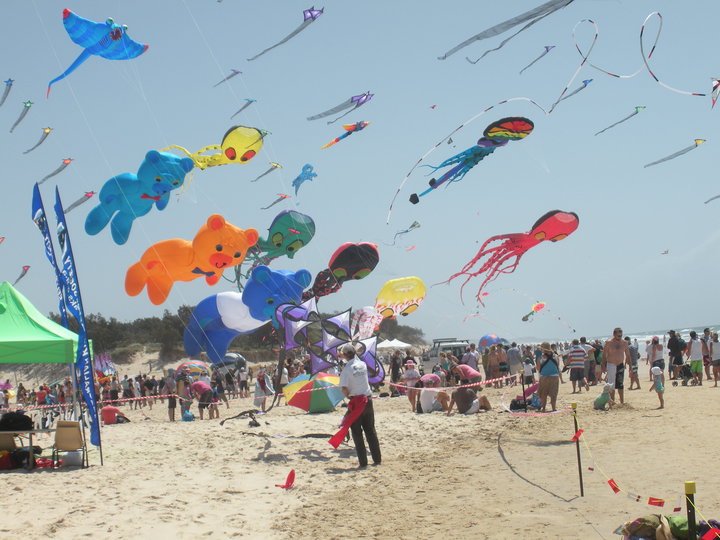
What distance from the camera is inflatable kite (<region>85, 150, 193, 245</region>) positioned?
16.8 m

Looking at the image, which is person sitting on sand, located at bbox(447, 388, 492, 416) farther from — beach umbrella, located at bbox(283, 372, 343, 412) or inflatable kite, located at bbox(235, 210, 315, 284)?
inflatable kite, located at bbox(235, 210, 315, 284)

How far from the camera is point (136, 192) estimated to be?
56.3ft

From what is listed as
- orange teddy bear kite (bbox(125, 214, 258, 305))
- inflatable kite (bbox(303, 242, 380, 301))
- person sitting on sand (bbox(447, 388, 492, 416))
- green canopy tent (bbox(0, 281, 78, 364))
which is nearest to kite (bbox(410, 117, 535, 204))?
person sitting on sand (bbox(447, 388, 492, 416))

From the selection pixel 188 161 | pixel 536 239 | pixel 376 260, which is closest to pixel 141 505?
pixel 536 239

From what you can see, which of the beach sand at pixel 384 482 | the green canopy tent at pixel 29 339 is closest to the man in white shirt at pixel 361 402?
the beach sand at pixel 384 482

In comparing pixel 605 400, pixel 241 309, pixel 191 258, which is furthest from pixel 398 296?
pixel 605 400

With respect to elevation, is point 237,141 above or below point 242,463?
above

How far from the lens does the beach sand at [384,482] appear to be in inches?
216

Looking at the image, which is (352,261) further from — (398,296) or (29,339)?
(29,339)

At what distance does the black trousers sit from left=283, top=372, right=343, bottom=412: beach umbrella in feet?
15.6

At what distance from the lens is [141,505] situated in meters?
6.26

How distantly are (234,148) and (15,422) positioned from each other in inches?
366

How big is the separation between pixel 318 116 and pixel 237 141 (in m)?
5.37

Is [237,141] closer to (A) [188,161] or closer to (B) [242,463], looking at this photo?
(A) [188,161]
